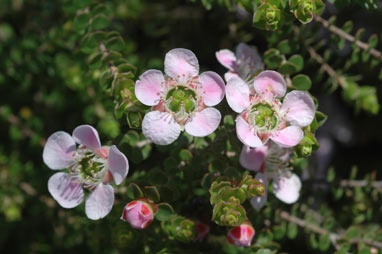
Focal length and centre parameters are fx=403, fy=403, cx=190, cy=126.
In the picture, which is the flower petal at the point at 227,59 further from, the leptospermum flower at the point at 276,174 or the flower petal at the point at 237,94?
the leptospermum flower at the point at 276,174

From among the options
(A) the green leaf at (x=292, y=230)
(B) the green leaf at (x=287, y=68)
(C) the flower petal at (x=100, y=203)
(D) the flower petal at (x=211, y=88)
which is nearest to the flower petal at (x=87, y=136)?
(C) the flower petal at (x=100, y=203)

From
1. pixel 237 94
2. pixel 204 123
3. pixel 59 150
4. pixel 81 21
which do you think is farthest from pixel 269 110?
pixel 81 21

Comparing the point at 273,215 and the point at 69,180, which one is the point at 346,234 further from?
the point at 69,180

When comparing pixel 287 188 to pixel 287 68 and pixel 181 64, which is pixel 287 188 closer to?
pixel 287 68

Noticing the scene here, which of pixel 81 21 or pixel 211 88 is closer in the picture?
pixel 211 88

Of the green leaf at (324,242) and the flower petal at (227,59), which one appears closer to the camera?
the flower petal at (227,59)

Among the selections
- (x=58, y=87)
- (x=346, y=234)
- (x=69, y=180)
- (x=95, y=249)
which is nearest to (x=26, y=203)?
(x=95, y=249)
